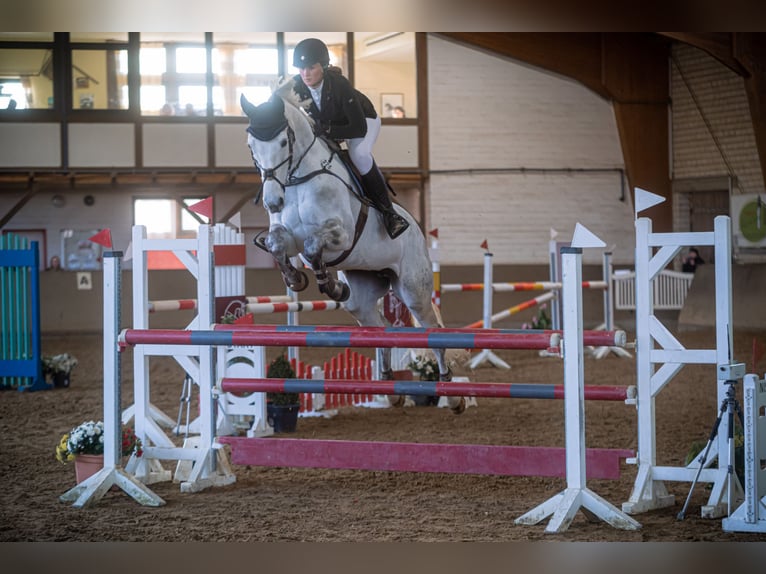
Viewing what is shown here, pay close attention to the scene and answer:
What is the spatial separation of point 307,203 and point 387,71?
969cm

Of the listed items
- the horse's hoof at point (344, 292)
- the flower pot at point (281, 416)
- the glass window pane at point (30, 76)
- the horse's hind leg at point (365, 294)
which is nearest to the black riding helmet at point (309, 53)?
the horse's hoof at point (344, 292)

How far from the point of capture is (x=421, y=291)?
4.35m

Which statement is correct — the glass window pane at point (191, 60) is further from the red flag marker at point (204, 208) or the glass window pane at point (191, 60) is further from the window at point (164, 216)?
the red flag marker at point (204, 208)

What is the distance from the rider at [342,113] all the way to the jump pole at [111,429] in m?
1.00

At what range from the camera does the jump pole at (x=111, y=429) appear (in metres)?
3.67

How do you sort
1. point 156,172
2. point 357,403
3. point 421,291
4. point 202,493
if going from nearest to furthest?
1. point 202,493
2. point 421,291
3. point 357,403
4. point 156,172

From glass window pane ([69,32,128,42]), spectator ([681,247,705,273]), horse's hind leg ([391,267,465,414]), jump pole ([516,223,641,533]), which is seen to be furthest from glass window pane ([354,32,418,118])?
jump pole ([516,223,641,533])

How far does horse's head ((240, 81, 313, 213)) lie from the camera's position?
11.6ft

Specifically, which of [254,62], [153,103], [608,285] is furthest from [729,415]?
[153,103]

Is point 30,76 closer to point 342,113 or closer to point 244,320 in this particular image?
point 244,320

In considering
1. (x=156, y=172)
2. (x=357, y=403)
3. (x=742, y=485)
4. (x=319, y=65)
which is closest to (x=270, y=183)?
(x=319, y=65)

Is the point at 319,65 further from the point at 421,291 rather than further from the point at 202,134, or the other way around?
the point at 202,134

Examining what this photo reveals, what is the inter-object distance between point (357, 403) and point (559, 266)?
413cm

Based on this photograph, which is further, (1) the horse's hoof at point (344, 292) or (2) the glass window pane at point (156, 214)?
(2) the glass window pane at point (156, 214)
